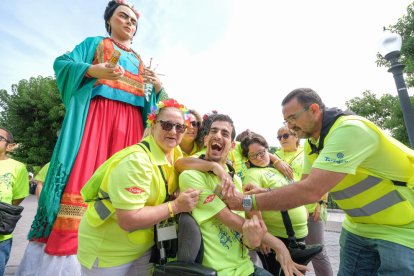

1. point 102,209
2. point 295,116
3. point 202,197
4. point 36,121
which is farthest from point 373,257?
point 36,121

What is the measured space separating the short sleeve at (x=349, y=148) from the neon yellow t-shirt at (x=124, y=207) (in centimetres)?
120

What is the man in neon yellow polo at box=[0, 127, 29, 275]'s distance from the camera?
10.2 ft

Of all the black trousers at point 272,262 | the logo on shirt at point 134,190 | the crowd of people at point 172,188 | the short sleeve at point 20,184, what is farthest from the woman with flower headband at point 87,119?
the black trousers at point 272,262

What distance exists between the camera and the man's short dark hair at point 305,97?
93.4 inches

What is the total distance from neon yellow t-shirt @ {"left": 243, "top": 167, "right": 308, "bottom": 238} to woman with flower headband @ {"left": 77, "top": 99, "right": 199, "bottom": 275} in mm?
1284

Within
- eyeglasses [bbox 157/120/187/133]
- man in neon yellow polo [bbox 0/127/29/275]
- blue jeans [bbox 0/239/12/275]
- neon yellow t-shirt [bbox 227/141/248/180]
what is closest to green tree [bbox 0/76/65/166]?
man in neon yellow polo [bbox 0/127/29/275]

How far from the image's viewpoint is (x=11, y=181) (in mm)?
3355

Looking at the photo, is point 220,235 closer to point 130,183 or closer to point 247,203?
point 247,203

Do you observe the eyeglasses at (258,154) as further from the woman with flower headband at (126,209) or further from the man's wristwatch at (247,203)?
the woman with flower headband at (126,209)

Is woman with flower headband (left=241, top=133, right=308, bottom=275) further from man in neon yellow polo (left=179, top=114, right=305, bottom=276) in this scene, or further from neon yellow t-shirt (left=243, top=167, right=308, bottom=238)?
man in neon yellow polo (left=179, top=114, right=305, bottom=276)

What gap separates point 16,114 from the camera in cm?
2120

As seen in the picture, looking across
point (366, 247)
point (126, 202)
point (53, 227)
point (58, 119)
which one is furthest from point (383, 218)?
point (58, 119)

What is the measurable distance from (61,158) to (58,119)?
20.2m

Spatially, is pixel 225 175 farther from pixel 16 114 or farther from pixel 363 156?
pixel 16 114
